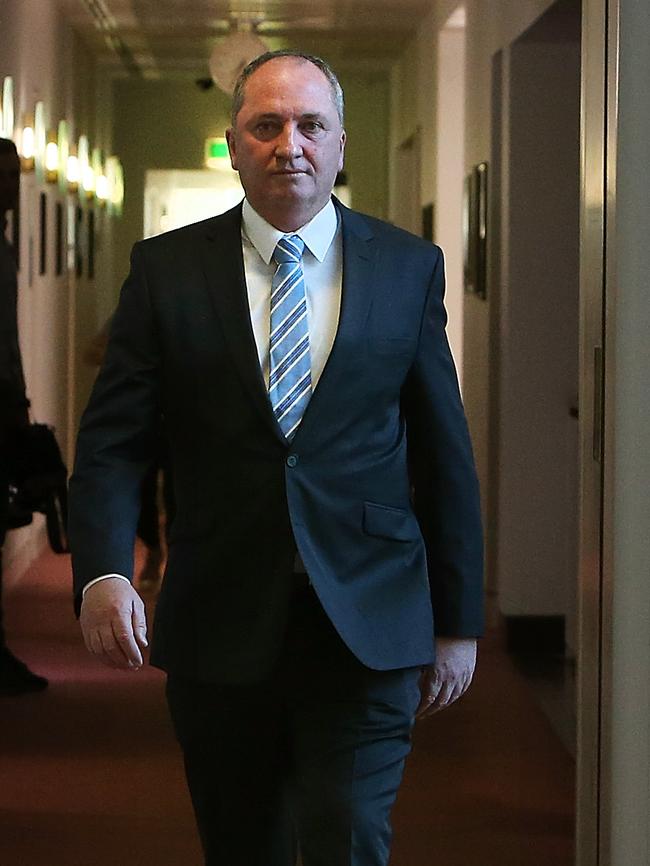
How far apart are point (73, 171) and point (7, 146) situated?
0.91 ft

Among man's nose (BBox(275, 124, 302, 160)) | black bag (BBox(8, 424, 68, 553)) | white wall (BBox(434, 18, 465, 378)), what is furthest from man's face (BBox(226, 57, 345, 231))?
white wall (BBox(434, 18, 465, 378))

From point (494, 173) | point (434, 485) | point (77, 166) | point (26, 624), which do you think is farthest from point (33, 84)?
point (434, 485)

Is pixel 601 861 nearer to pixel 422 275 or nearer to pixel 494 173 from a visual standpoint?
pixel 422 275

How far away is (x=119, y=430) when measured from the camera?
7.17 ft

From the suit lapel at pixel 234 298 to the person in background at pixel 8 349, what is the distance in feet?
5.86

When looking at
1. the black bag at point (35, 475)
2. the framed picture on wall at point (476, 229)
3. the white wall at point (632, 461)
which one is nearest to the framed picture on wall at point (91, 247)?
the black bag at point (35, 475)

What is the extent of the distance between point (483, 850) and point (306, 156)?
2.05m

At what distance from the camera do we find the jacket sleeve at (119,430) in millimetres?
2160

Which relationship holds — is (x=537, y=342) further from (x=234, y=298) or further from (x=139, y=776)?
(x=234, y=298)

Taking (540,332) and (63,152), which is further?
(540,332)

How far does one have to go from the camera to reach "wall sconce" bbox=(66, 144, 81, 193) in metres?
4.28

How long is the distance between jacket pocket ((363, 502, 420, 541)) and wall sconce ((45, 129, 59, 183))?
235 cm

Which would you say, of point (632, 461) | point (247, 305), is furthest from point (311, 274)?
point (632, 461)

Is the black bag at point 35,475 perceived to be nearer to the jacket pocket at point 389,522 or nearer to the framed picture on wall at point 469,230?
the jacket pocket at point 389,522
